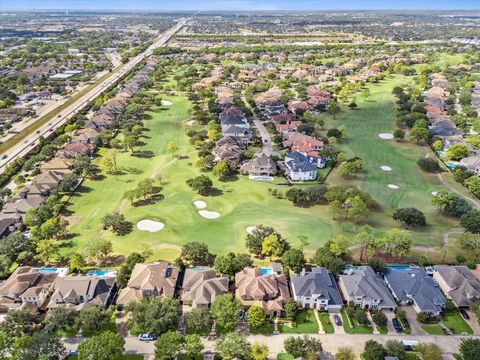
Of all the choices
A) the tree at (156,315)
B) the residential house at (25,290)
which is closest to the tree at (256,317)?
the tree at (156,315)

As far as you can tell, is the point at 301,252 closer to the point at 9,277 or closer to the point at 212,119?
the point at 9,277

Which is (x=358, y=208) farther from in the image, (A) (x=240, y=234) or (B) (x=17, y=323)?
(B) (x=17, y=323)

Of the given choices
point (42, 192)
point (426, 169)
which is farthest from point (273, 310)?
point (426, 169)

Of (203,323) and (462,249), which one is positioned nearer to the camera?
(203,323)

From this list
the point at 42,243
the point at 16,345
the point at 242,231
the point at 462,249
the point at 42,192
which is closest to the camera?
the point at 16,345

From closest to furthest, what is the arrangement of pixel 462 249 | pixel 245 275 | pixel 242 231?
pixel 245 275
pixel 462 249
pixel 242 231

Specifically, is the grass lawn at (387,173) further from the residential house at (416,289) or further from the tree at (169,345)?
the tree at (169,345)
